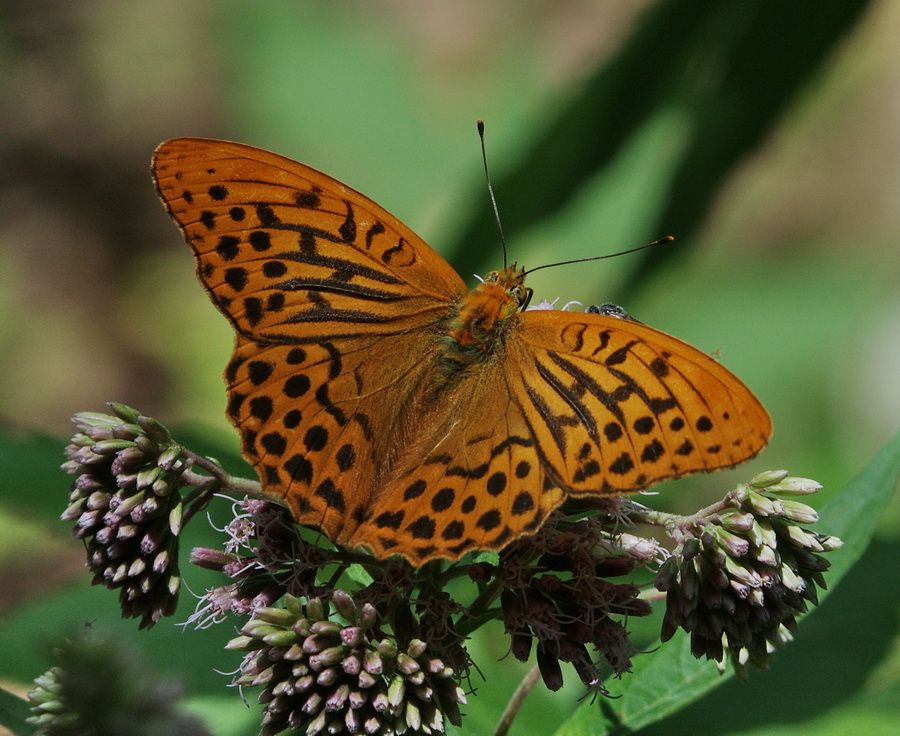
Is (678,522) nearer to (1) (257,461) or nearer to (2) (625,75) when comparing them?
(1) (257,461)

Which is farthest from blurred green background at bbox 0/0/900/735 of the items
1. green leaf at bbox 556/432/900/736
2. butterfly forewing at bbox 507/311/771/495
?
butterfly forewing at bbox 507/311/771/495

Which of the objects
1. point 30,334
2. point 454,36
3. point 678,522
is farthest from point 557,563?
point 454,36

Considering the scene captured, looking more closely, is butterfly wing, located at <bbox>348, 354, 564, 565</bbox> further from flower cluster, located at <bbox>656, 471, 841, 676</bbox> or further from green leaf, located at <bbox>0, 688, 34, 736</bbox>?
green leaf, located at <bbox>0, 688, 34, 736</bbox>

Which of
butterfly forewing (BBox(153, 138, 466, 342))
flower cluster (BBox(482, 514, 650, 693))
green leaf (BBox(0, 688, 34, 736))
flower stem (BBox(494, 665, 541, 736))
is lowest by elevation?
flower stem (BBox(494, 665, 541, 736))

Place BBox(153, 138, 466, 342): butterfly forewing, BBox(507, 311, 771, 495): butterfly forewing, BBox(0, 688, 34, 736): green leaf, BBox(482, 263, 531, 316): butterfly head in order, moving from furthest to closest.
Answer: BBox(482, 263, 531, 316): butterfly head
BBox(153, 138, 466, 342): butterfly forewing
BBox(0, 688, 34, 736): green leaf
BBox(507, 311, 771, 495): butterfly forewing

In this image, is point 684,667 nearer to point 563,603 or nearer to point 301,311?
point 563,603

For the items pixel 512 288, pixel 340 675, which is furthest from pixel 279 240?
pixel 340 675
